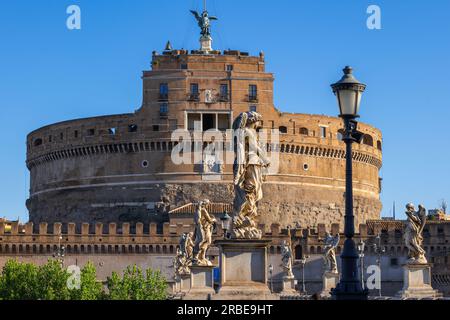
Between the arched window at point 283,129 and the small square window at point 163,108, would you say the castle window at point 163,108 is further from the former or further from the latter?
the arched window at point 283,129

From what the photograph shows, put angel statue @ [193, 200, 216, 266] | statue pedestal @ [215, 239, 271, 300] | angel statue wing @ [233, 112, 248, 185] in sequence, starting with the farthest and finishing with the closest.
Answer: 1. angel statue @ [193, 200, 216, 266]
2. angel statue wing @ [233, 112, 248, 185]
3. statue pedestal @ [215, 239, 271, 300]

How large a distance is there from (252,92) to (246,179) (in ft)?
219

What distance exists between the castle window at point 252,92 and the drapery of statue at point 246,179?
6625 centimetres

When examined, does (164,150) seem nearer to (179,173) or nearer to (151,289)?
(179,173)

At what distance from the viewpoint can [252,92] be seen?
82062 mm

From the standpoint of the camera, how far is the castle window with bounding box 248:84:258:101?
81750 millimetres

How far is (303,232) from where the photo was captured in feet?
243

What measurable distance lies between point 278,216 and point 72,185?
1699 cm

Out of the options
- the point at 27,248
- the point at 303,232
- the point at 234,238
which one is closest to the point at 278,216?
the point at 303,232

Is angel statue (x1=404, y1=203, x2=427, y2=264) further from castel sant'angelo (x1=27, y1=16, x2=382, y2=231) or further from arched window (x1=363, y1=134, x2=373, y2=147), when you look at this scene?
arched window (x1=363, y1=134, x2=373, y2=147)

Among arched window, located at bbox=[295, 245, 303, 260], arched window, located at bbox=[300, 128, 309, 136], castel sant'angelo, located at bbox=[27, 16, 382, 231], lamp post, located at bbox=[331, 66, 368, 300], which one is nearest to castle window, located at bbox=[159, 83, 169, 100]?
castel sant'angelo, located at bbox=[27, 16, 382, 231]

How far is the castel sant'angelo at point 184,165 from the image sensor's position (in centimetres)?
8094

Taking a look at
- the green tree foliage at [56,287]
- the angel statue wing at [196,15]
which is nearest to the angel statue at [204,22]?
the angel statue wing at [196,15]

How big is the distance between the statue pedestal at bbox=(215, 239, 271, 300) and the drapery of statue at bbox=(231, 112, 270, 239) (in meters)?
0.28
